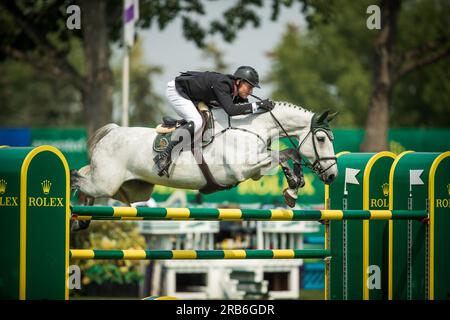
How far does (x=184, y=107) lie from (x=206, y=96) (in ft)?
0.66

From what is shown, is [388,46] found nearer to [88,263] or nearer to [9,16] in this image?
[9,16]

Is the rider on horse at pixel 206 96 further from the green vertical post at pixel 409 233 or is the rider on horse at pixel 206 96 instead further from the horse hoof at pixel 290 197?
the green vertical post at pixel 409 233

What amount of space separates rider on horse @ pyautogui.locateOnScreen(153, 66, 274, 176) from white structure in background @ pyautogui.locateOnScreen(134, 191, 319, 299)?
307 centimetres

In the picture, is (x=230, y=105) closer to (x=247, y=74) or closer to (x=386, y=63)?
(x=247, y=74)

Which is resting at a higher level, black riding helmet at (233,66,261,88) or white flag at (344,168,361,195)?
black riding helmet at (233,66,261,88)

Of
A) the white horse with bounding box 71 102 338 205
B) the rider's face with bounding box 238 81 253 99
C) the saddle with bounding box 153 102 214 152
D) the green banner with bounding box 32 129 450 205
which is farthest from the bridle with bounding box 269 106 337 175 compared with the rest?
the green banner with bounding box 32 129 450 205

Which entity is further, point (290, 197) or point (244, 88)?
point (244, 88)

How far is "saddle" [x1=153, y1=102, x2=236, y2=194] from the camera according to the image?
7.85 m

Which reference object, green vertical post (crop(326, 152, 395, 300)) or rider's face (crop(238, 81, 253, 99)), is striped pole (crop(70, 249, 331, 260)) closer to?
green vertical post (crop(326, 152, 395, 300))

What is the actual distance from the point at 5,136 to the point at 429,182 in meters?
11.7

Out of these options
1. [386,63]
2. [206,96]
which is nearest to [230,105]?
[206,96]

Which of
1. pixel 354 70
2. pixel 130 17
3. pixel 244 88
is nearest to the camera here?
pixel 244 88

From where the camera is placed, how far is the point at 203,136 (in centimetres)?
785
